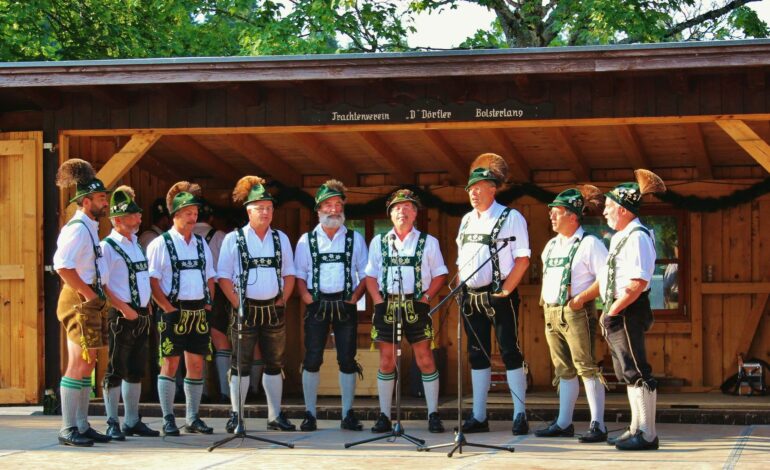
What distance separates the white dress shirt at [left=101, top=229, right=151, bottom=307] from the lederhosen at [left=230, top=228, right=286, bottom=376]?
2.30 ft

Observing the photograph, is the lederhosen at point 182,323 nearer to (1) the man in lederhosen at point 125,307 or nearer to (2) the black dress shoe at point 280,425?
(1) the man in lederhosen at point 125,307

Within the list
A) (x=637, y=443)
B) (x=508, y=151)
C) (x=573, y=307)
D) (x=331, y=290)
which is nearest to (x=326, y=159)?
(x=508, y=151)

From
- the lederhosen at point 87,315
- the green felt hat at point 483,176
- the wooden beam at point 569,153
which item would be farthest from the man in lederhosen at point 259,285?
the wooden beam at point 569,153

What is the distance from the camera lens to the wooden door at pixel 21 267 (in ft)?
34.3

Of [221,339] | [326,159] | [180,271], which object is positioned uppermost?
[326,159]

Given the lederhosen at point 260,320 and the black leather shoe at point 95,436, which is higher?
the lederhosen at point 260,320

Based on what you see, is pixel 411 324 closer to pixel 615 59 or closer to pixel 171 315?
pixel 171 315

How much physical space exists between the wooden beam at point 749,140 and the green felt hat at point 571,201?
5.38 ft

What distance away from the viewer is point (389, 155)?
472 inches

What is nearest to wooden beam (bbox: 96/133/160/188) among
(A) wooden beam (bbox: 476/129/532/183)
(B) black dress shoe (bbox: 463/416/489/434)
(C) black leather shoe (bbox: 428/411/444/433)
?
(A) wooden beam (bbox: 476/129/532/183)

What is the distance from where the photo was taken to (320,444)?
8.45m

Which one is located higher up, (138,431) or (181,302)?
(181,302)

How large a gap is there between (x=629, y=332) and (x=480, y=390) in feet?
4.88

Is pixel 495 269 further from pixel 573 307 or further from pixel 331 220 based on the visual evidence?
pixel 331 220
